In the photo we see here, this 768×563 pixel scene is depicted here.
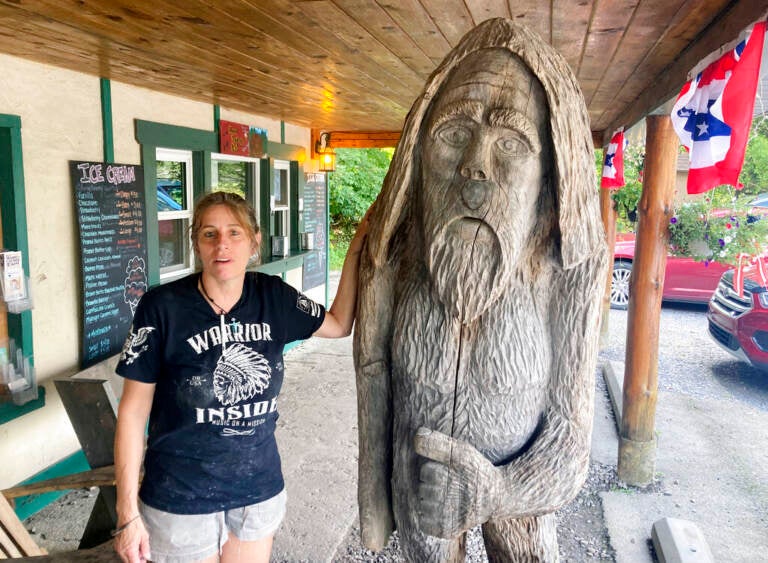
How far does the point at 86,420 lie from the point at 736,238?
4958mm

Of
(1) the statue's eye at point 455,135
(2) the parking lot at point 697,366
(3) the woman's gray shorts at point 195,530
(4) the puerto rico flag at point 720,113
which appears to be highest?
(4) the puerto rico flag at point 720,113

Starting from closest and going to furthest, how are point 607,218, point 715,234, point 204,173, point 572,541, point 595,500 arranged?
point 572,541 < point 595,500 < point 715,234 < point 204,173 < point 607,218

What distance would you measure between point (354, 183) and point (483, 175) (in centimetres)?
1448

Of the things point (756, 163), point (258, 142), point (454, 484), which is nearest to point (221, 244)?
point (454, 484)

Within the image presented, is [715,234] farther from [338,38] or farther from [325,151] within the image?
[325,151]

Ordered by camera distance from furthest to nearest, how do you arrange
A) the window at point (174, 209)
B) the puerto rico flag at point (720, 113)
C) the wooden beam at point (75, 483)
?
the window at point (174, 209), the wooden beam at point (75, 483), the puerto rico flag at point (720, 113)

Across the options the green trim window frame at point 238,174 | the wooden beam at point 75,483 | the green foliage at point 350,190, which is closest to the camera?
the wooden beam at point 75,483

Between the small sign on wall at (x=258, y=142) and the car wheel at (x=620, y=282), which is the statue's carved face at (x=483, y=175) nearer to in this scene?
the small sign on wall at (x=258, y=142)

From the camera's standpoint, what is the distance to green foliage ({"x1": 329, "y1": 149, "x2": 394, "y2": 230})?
15.3 meters

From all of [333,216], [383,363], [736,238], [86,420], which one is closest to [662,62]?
[736,238]

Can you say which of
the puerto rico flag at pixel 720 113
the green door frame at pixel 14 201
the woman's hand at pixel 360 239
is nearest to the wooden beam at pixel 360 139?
the green door frame at pixel 14 201

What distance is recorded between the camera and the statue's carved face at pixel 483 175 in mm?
1298

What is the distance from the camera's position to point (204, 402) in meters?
1.71

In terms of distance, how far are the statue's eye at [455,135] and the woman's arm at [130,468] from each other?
103 cm
